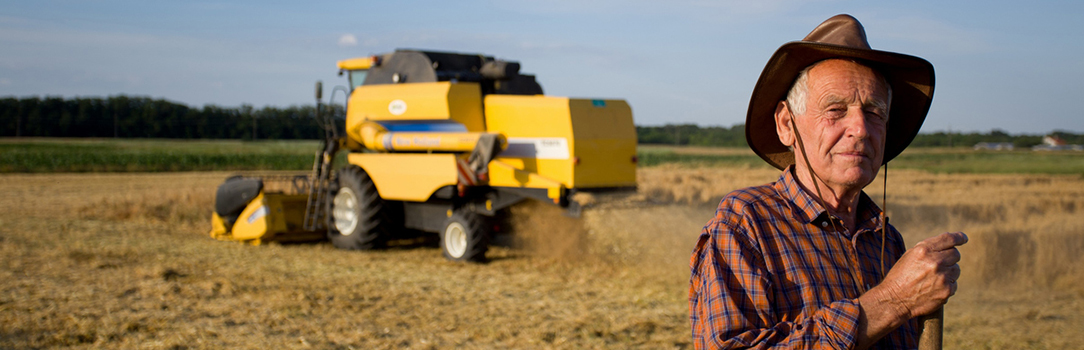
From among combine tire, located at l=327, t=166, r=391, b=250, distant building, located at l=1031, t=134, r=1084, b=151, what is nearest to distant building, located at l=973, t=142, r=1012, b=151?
distant building, located at l=1031, t=134, r=1084, b=151

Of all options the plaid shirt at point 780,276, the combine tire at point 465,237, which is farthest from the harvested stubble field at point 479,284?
the plaid shirt at point 780,276

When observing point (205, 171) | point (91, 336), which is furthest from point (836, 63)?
point (205, 171)

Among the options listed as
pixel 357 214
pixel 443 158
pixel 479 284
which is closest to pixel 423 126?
pixel 443 158

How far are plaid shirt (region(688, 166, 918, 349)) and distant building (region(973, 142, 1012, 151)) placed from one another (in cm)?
1574

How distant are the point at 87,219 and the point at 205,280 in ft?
21.0

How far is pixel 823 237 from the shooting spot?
1.78m

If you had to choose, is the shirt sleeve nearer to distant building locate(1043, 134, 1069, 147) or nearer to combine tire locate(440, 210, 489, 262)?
combine tire locate(440, 210, 489, 262)

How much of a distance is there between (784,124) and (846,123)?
24 cm

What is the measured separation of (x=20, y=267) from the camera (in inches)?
306

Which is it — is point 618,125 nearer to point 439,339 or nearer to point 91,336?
point 439,339

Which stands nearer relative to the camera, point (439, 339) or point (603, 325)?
point (439, 339)

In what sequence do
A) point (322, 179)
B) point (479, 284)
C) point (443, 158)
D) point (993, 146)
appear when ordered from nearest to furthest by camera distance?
point (479, 284) → point (443, 158) → point (322, 179) → point (993, 146)

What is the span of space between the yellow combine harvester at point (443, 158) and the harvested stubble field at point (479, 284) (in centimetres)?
38

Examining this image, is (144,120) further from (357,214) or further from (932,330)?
(932,330)
